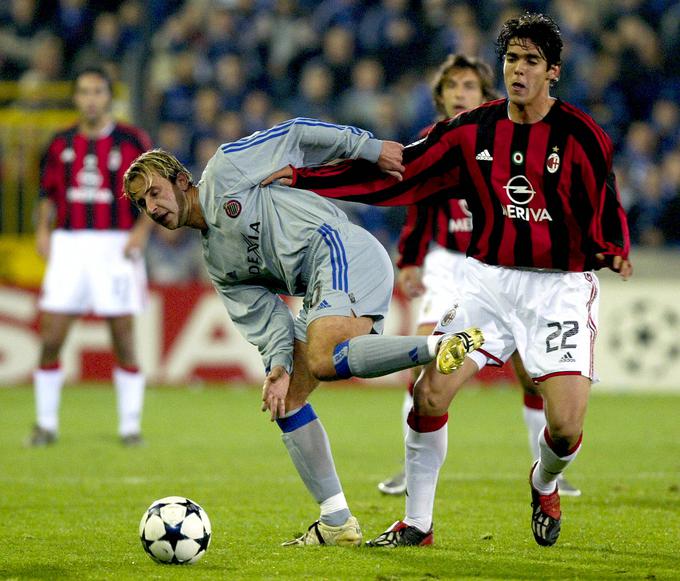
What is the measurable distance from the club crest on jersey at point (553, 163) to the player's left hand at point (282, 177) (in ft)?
3.60

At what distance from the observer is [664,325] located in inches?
512

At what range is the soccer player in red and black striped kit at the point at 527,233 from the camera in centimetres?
529

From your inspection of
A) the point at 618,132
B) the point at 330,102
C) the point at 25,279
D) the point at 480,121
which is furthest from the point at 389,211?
the point at 480,121

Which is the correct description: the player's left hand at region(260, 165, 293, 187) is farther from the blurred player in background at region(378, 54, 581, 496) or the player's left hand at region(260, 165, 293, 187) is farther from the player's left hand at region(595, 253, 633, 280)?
the blurred player in background at region(378, 54, 581, 496)

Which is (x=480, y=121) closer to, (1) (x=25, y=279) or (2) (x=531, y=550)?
(2) (x=531, y=550)

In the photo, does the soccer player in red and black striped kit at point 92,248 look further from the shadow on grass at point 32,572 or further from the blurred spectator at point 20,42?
the blurred spectator at point 20,42

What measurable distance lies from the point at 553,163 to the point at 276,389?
152 centimetres

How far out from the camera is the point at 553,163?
5.30 metres

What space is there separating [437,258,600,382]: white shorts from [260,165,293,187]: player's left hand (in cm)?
90

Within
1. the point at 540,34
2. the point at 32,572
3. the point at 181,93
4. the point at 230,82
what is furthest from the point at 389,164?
the point at 181,93

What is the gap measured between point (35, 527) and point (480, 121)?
281cm

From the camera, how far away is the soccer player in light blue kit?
16.8 ft

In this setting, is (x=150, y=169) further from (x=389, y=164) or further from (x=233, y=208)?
(x=389, y=164)

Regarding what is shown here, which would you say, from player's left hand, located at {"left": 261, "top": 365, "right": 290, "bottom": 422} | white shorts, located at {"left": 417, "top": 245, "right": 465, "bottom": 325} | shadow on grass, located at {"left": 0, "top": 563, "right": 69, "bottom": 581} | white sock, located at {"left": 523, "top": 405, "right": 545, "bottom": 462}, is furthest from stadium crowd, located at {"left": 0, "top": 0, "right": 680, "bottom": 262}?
shadow on grass, located at {"left": 0, "top": 563, "right": 69, "bottom": 581}
